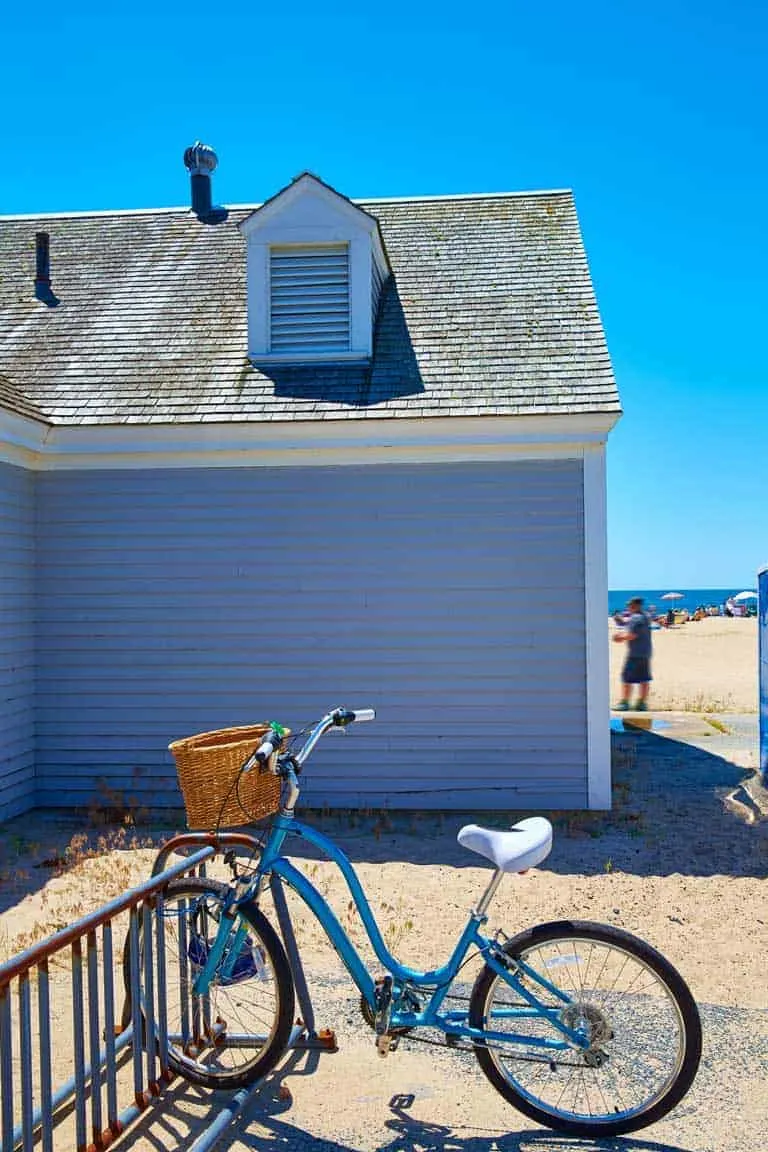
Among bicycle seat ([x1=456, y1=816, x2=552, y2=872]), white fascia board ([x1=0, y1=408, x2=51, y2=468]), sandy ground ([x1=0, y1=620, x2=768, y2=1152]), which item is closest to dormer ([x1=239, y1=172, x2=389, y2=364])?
white fascia board ([x1=0, y1=408, x2=51, y2=468])

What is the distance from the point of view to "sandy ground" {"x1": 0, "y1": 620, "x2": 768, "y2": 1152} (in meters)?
3.67

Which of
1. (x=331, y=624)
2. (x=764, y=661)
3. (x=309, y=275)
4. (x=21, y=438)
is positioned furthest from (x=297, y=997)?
(x=309, y=275)

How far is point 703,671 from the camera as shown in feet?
76.1

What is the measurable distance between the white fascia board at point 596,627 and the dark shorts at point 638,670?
348 cm

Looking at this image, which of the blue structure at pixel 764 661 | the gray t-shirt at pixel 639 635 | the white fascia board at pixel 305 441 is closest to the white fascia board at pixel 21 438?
the white fascia board at pixel 305 441

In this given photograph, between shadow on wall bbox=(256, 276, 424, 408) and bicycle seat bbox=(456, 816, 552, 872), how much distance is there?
5.81 meters

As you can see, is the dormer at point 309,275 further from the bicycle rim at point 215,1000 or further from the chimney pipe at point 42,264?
the bicycle rim at point 215,1000

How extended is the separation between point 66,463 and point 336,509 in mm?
2396

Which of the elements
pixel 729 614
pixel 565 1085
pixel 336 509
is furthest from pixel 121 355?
pixel 729 614

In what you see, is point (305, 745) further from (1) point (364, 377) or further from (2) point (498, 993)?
(1) point (364, 377)

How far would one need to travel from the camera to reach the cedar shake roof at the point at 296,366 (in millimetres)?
8930

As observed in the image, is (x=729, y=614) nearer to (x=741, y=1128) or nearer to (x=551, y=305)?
(x=551, y=305)

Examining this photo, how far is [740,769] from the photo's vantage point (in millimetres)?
10625

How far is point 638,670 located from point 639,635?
1.45ft
